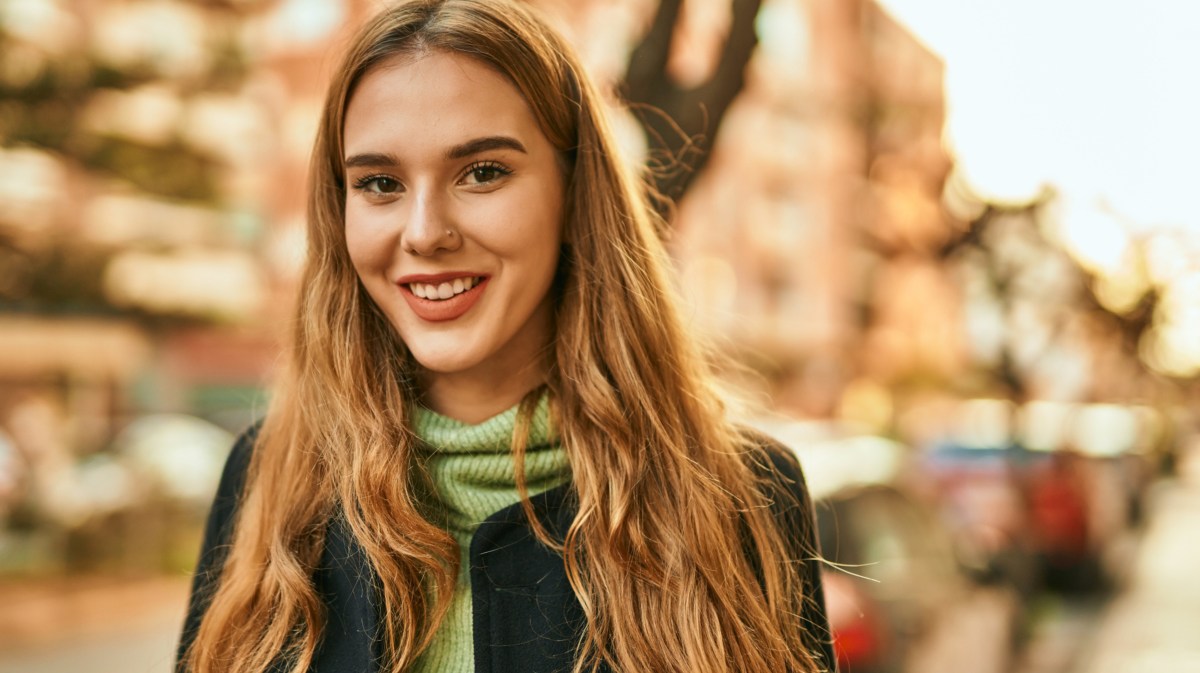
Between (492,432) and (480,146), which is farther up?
(480,146)

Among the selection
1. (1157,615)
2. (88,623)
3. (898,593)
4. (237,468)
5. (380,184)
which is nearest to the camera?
(380,184)

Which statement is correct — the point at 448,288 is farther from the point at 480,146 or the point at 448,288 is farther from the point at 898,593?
the point at 898,593

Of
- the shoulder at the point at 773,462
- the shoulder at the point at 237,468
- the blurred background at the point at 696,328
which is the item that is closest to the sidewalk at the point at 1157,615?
the blurred background at the point at 696,328

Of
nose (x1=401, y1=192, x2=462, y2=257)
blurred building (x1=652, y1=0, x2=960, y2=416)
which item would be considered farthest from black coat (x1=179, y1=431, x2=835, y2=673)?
blurred building (x1=652, y1=0, x2=960, y2=416)

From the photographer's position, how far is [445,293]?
2020 mm

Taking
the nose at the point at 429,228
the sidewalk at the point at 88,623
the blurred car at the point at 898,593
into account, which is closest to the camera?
the nose at the point at 429,228

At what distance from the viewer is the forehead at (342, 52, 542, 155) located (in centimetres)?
198

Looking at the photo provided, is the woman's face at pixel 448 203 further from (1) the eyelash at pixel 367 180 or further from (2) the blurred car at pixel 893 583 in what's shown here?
(2) the blurred car at pixel 893 583

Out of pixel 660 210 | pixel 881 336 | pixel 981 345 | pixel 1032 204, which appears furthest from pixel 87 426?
pixel 881 336

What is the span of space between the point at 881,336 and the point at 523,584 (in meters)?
47.7

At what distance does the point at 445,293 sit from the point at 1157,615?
11.8 m

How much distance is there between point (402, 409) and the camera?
218 cm

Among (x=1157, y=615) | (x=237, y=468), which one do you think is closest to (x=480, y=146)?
(x=237, y=468)

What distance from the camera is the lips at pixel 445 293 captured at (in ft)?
6.61
